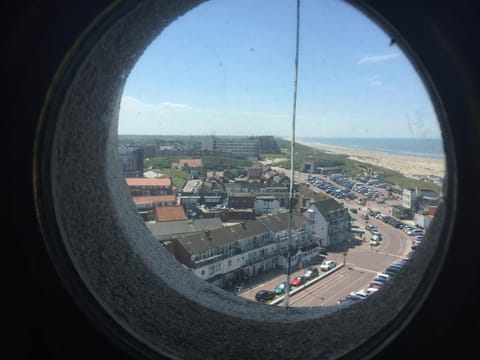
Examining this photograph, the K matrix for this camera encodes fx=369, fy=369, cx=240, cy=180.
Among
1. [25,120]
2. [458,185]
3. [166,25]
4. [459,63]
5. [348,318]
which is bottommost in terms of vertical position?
[348,318]

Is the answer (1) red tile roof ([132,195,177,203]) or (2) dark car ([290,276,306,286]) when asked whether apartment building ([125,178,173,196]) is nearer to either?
(1) red tile roof ([132,195,177,203])

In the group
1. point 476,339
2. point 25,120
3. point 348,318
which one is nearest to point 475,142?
point 476,339

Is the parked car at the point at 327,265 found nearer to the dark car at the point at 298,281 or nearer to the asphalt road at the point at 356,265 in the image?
the asphalt road at the point at 356,265

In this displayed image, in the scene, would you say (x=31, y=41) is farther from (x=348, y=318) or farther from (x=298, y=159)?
(x=298, y=159)

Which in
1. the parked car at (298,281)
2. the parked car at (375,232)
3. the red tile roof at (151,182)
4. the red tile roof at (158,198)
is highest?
the red tile roof at (151,182)

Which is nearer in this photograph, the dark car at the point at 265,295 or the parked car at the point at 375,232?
the dark car at the point at 265,295

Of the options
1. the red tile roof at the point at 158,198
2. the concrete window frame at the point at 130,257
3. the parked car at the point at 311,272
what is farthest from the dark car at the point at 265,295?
the red tile roof at the point at 158,198

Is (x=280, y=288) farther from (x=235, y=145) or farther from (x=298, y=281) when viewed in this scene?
(x=235, y=145)
